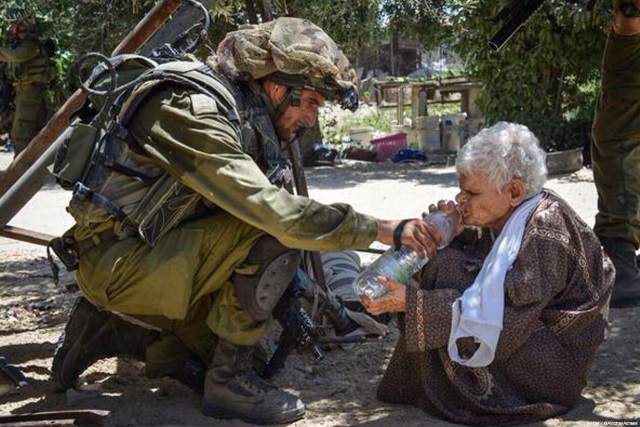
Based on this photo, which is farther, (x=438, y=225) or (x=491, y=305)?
(x=438, y=225)

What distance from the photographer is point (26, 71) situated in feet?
39.4

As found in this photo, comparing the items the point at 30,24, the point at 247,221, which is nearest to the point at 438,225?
the point at 247,221

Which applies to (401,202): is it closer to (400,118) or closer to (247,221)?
(247,221)

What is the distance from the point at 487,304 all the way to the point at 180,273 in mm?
1111

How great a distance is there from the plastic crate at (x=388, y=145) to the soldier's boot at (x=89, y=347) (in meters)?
13.1

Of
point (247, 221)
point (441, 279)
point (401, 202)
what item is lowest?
point (401, 202)

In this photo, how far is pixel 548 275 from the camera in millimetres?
3262

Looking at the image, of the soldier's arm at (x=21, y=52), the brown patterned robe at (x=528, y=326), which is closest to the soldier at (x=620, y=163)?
the brown patterned robe at (x=528, y=326)

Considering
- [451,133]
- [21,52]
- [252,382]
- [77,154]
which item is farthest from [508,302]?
[451,133]

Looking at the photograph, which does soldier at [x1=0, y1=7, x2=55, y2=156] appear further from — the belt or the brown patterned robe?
Result: the brown patterned robe

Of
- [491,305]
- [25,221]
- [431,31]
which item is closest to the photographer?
[491,305]

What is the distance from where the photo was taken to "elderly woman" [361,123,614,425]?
3.23m

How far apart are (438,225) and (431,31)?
1435 cm

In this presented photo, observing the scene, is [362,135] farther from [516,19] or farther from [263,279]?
[263,279]
